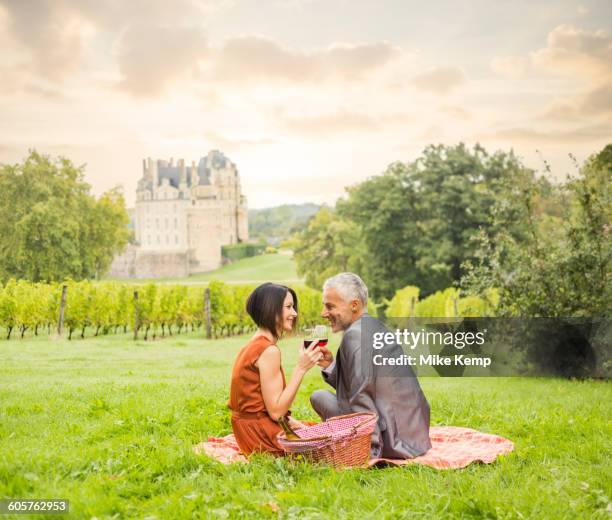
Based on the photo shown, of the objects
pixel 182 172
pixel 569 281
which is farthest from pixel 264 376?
pixel 182 172

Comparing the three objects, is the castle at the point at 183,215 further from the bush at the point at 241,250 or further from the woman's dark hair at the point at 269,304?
the woman's dark hair at the point at 269,304

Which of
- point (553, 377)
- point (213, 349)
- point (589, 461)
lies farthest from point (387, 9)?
point (589, 461)

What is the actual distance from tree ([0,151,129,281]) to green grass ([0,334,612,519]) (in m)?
28.4

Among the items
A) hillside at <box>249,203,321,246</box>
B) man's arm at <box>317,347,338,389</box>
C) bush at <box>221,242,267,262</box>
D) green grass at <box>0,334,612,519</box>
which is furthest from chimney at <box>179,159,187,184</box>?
man's arm at <box>317,347,338,389</box>

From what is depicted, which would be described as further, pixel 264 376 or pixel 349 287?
pixel 349 287

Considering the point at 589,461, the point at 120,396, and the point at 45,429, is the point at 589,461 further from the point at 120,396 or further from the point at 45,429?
the point at 120,396

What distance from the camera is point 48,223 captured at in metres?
33.3

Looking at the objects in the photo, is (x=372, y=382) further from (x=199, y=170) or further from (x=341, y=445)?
(x=199, y=170)

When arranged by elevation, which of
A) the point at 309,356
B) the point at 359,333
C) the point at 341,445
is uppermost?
the point at 359,333

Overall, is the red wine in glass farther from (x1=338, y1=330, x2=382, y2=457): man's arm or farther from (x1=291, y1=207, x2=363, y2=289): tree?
(x1=291, y1=207, x2=363, y2=289): tree

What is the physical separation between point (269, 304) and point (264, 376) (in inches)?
17.0

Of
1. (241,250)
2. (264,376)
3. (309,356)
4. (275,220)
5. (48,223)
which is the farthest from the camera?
(275,220)

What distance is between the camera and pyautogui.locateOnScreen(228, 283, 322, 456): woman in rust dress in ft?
13.0

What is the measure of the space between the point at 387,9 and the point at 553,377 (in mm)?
14415
